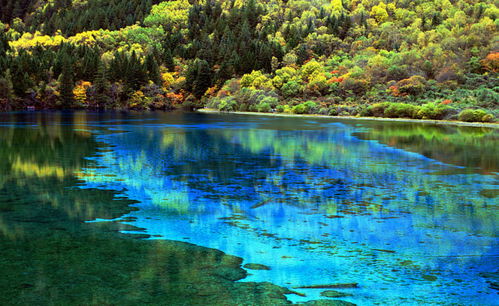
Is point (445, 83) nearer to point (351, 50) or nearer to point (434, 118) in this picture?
point (434, 118)

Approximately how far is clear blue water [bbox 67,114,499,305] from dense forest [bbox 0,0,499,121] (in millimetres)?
41225

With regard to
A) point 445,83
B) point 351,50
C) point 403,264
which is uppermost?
point 351,50

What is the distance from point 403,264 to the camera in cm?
862

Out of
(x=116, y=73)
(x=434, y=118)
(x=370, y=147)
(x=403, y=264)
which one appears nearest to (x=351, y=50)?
(x=116, y=73)

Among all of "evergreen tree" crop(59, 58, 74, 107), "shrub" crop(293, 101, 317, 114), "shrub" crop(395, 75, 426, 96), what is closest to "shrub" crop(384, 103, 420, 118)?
"shrub" crop(395, 75, 426, 96)

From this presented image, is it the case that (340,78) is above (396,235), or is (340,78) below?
above

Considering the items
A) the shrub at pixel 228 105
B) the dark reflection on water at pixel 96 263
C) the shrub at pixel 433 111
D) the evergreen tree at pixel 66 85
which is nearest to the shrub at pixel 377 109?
the shrub at pixel 433 111

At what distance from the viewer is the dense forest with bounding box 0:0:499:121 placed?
268ft

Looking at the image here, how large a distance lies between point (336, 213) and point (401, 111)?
59083 millimetres

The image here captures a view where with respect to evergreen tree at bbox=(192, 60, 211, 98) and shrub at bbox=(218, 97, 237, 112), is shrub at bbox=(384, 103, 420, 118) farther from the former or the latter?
evergreen tree at bbox=(192, 60, 211, 98)

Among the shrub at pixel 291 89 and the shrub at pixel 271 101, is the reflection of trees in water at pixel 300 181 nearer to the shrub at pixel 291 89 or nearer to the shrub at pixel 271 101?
the shrub at pixel 271 101

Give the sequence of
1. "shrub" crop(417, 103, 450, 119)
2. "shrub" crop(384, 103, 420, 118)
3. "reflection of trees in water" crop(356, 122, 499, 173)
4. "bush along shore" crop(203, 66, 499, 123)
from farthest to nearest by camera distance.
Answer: "shrub" crop(384, 103, 420, 118) → "bush along shore" crop(203, 66, 499, 123) → "shrub" crop(417, 103, 450, 119) → "reflection of trees in water" crop(356, 122, 499, 173)

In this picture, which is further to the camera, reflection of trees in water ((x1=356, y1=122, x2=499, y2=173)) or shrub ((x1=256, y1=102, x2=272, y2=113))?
shrub ((x1=256, y1=102, x2=272, y2=113))

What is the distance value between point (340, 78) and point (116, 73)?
53.3 meters
